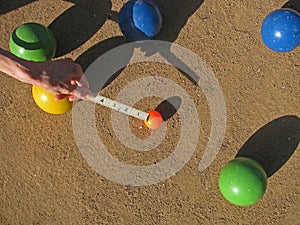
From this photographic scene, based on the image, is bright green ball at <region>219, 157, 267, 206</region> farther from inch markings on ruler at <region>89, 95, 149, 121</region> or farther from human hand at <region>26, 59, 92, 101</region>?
human hand at <region>26, 59, 92, 101</region>

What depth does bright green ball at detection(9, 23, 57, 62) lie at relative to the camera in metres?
5.19

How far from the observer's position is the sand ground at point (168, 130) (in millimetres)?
5410

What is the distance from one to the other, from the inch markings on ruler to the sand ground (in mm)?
87

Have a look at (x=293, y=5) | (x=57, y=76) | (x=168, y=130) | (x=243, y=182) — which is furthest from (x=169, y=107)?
(x=293, y=5)

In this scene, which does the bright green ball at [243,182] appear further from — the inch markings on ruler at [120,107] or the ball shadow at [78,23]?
the ball shadow at [78,23]

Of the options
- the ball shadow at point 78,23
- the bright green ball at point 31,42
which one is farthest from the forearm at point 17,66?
the ball shadow at point 78,23

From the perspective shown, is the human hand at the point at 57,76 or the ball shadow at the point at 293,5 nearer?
the human hand at the point at 57,76

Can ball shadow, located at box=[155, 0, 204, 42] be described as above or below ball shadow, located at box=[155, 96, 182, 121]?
above

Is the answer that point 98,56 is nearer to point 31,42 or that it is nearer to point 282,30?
point 31,42

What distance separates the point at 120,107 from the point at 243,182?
1484mm

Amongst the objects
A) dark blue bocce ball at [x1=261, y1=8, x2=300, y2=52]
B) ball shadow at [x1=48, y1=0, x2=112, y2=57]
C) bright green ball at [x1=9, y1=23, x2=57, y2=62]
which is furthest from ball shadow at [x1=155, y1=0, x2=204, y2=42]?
bright green ball at [x1=9, y1=23, x2=57, y2=62]

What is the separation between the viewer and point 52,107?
5.21 metres

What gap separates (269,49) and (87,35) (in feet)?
6.43

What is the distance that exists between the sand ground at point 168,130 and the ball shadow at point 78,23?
0.04 ft
